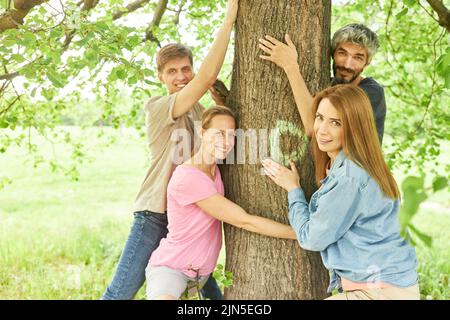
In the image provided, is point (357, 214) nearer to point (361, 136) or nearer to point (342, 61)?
point (361, 136)

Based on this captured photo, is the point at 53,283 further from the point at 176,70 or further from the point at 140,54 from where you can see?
the point at 176,70

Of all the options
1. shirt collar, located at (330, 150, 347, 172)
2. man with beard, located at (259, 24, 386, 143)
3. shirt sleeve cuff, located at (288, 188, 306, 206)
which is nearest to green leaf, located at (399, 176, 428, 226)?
shirt collar, located at (330, 150, 347, 172)

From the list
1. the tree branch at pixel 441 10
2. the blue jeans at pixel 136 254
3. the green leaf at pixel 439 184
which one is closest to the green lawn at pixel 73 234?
the blue jeans at pixel 136 254

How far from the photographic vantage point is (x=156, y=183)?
10.2ft

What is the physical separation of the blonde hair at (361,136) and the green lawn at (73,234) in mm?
3415

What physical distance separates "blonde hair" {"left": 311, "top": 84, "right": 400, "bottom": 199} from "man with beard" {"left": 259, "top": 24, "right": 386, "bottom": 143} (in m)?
0.28

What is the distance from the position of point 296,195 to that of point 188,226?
649 mm

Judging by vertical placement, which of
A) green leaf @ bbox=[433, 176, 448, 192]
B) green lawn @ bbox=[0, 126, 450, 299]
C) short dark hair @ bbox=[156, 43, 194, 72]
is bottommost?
green lawn @ bbox=[0, 126, 450, 299]

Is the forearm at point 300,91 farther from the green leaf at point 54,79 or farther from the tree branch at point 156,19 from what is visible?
the tree branch at point 156,19

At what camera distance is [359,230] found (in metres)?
2.52

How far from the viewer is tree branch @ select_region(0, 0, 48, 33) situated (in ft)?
10.4

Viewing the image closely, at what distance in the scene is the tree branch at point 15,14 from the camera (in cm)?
316

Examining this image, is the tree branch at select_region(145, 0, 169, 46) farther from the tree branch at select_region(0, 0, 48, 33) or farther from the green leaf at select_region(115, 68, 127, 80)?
the green leaf at select_region(115, 68, 127, 80)

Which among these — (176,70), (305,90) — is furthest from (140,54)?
(305,90)
